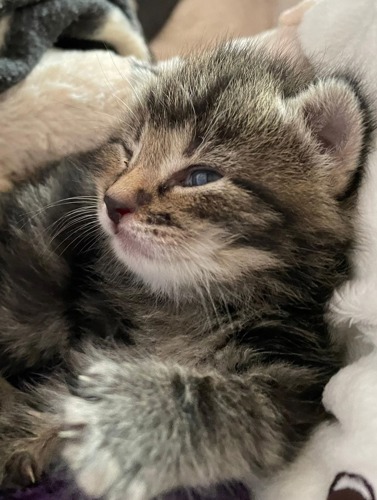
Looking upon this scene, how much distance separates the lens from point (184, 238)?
96cm

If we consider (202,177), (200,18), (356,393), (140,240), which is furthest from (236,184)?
(200,18)

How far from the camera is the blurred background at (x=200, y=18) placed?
2138mm

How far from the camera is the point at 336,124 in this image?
102 cm

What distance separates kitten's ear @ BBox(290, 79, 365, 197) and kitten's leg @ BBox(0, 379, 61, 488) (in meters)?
0.58

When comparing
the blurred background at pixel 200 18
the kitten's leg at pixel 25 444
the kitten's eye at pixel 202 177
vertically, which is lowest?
the kitten's leg at pixel 25 444

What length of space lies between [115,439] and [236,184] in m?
0.40

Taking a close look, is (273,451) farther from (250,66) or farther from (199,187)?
(250,66)

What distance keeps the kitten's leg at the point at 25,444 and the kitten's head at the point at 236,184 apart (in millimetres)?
279

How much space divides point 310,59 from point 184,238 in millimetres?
569

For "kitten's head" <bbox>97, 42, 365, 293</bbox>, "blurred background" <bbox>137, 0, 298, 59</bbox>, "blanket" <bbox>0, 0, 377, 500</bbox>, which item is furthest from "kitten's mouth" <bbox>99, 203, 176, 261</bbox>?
"blurred background" <bbox>137, 0, 298, 59</bbox>

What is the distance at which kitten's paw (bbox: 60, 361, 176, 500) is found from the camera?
2.83 ft

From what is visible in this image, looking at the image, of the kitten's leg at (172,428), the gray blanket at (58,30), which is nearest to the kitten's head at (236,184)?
the kitten's leg at (172,428)

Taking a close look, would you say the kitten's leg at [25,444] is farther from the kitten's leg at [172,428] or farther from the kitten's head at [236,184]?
the kitten's head at [236,184]

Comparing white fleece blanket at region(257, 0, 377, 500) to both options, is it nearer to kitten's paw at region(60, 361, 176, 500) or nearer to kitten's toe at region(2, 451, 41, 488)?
kitten's paw at region(60, 361, 176, 500)
